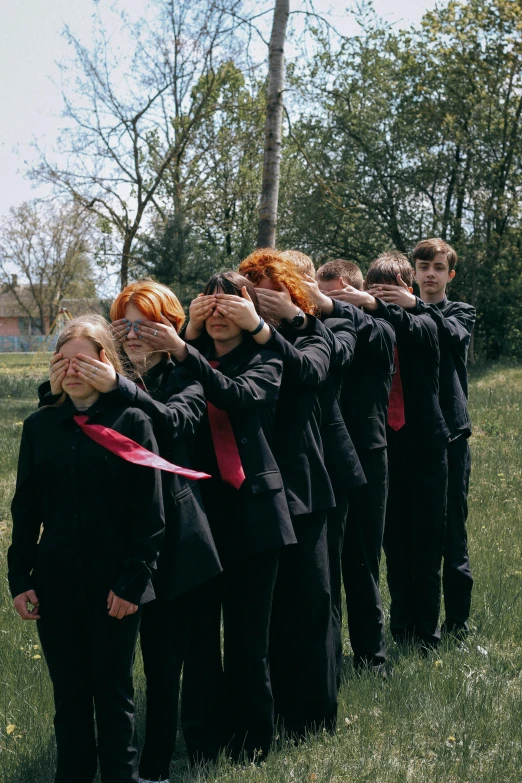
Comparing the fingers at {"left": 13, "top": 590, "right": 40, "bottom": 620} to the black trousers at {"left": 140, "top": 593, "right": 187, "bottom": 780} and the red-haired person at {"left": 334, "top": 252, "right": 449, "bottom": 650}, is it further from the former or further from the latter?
the red-haired person at {"left": 334, "top": 252, "right": 449, "bottom": 650}

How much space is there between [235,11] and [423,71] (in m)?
15.3

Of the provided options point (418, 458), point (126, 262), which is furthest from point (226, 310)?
point (126, 262)

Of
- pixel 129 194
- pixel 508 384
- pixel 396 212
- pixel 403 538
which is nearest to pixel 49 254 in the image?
pixel 129 194

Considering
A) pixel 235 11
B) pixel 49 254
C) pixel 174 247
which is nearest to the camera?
pixel 235 11

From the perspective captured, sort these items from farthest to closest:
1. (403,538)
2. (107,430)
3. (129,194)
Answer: (129,194)
(403,538)
(107,430)

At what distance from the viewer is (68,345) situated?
131 inches

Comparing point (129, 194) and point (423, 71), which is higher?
point (423, 71)

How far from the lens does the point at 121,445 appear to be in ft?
10.5

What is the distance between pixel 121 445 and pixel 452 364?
2.76 m

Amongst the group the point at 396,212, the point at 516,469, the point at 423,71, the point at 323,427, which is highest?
the point at 423,71

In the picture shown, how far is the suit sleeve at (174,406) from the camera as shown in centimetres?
335

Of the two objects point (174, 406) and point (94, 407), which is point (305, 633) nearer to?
point (174, 406)

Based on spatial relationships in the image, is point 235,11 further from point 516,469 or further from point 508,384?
point 508,384

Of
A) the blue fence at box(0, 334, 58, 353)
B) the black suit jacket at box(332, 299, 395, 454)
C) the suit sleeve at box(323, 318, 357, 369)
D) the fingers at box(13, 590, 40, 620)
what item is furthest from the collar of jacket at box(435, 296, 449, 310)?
the blue fence at box(0, 334, 58, 353)
